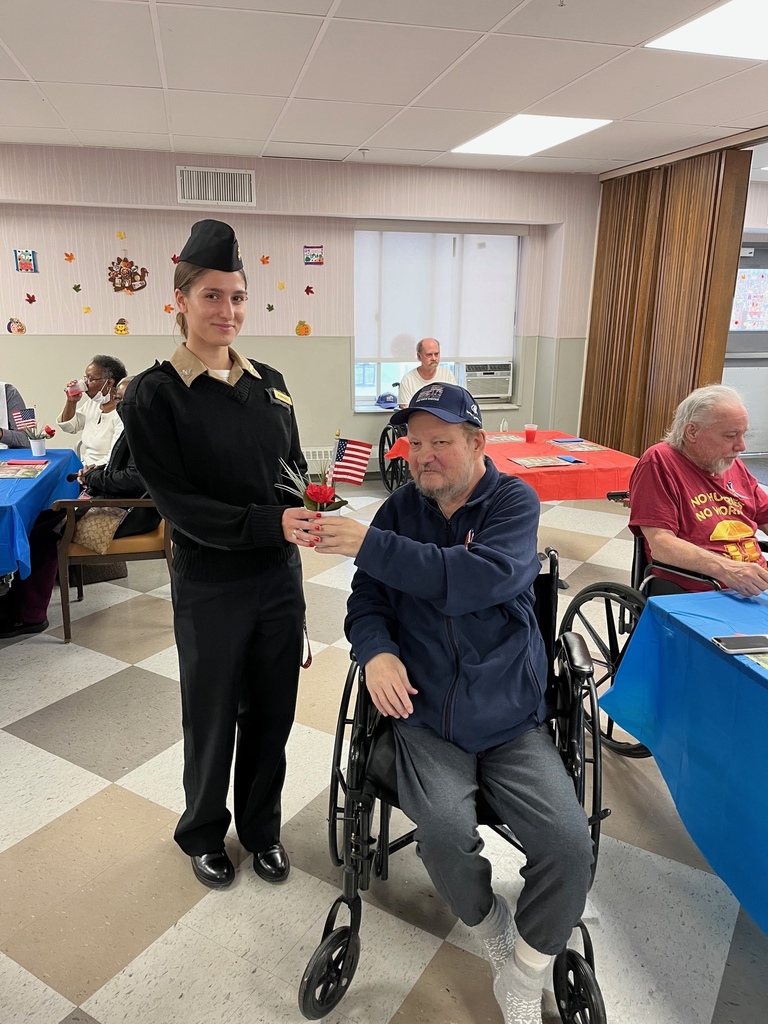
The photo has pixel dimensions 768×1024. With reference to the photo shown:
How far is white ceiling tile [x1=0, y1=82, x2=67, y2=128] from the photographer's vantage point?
3.68 metres

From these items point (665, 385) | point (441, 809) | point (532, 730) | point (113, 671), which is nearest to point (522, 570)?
point (532, 730)

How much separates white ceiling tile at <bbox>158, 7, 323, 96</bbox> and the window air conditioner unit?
3.44 m

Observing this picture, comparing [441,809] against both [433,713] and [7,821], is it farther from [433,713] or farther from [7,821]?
[7,821]

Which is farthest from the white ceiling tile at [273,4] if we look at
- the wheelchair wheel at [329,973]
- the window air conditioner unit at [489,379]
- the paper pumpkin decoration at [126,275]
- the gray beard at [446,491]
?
the window air conditioner unit at [489,379]

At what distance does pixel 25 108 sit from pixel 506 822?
183 inches

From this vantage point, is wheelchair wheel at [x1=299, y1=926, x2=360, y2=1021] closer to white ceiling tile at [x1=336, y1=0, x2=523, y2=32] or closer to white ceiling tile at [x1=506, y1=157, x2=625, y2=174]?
white ceiling tile at [x1=336, y1=0, x2=523, y2=32]

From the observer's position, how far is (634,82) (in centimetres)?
358

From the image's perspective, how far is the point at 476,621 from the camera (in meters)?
1.54

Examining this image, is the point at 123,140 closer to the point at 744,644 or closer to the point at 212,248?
the point at 212,248

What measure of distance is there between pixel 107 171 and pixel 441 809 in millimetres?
5427

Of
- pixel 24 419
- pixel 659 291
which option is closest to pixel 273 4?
pixel 24 419

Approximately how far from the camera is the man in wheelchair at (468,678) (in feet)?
4.41

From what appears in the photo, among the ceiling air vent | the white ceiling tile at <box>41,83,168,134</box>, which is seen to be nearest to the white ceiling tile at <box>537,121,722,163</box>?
the ceiling air vent

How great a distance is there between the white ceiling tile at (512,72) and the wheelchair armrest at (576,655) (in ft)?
8.83
